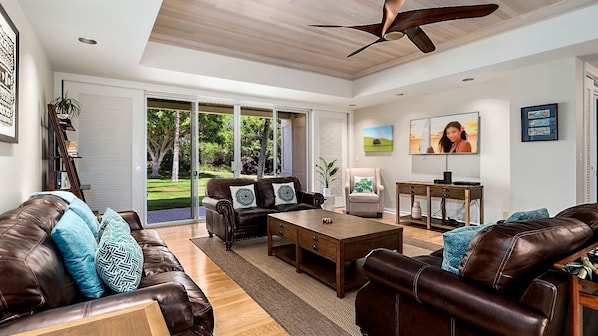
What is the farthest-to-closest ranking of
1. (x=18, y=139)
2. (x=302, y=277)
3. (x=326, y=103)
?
(x=326, y=103) → (x=302, y=277) → (x=18, y=139)

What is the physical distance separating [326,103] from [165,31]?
3.68m

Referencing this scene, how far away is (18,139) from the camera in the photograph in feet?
8.21

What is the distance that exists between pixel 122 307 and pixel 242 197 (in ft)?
10.5

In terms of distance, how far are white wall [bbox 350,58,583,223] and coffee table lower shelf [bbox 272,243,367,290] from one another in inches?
105

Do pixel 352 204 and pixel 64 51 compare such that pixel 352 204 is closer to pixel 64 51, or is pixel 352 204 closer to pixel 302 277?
pixel 302 277

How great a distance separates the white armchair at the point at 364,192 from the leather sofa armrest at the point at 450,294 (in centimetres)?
421

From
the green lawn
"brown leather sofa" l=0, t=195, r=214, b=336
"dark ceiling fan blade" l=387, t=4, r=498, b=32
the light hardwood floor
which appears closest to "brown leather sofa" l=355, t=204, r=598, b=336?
the light hardwood floor

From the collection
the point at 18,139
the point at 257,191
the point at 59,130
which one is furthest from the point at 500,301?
the point at 59,130

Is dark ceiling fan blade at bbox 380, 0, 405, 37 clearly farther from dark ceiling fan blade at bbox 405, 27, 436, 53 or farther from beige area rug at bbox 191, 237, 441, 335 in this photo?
beige area rug at bbox 191, 237, 441, 335

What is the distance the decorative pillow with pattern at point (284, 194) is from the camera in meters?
4.71

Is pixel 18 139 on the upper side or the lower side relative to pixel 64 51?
lower

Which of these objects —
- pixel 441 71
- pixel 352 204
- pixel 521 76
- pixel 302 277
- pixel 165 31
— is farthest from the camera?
pixel 352 204

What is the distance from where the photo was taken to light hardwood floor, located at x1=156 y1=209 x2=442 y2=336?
6.88 ft

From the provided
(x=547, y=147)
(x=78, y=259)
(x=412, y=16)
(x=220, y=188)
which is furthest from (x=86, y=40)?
(x=547, y=147)
